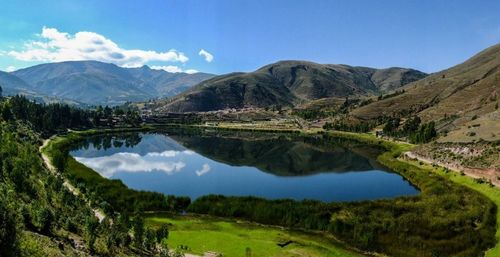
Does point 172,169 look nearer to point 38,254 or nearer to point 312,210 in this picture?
point 312,210

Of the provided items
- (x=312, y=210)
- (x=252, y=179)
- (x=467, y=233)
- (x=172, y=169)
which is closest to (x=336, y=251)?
(x=312, y=210)

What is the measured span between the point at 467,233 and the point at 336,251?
21610 mm

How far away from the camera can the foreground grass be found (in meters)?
51.0

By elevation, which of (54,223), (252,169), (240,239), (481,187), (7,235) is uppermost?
(7,235)

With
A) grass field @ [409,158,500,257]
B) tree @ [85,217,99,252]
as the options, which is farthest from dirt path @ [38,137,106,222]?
grass field @ [409,158,500,257]

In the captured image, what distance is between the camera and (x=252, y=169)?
Answer: 435 ft

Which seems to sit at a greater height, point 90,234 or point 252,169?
point 90,234

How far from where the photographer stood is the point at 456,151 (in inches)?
4601

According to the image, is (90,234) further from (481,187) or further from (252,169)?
(252,169)

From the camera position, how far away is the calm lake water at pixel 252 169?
322ft

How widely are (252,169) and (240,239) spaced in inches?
3063

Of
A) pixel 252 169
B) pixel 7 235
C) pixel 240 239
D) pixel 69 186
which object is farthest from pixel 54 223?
pixel 252 169

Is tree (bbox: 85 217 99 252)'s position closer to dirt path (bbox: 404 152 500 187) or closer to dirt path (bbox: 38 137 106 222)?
dirt path (bbox: 38 137 106 222)

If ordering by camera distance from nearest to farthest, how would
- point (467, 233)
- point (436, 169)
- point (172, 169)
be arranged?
point (467, 233) → point (436, 169) → point (172, 169)
